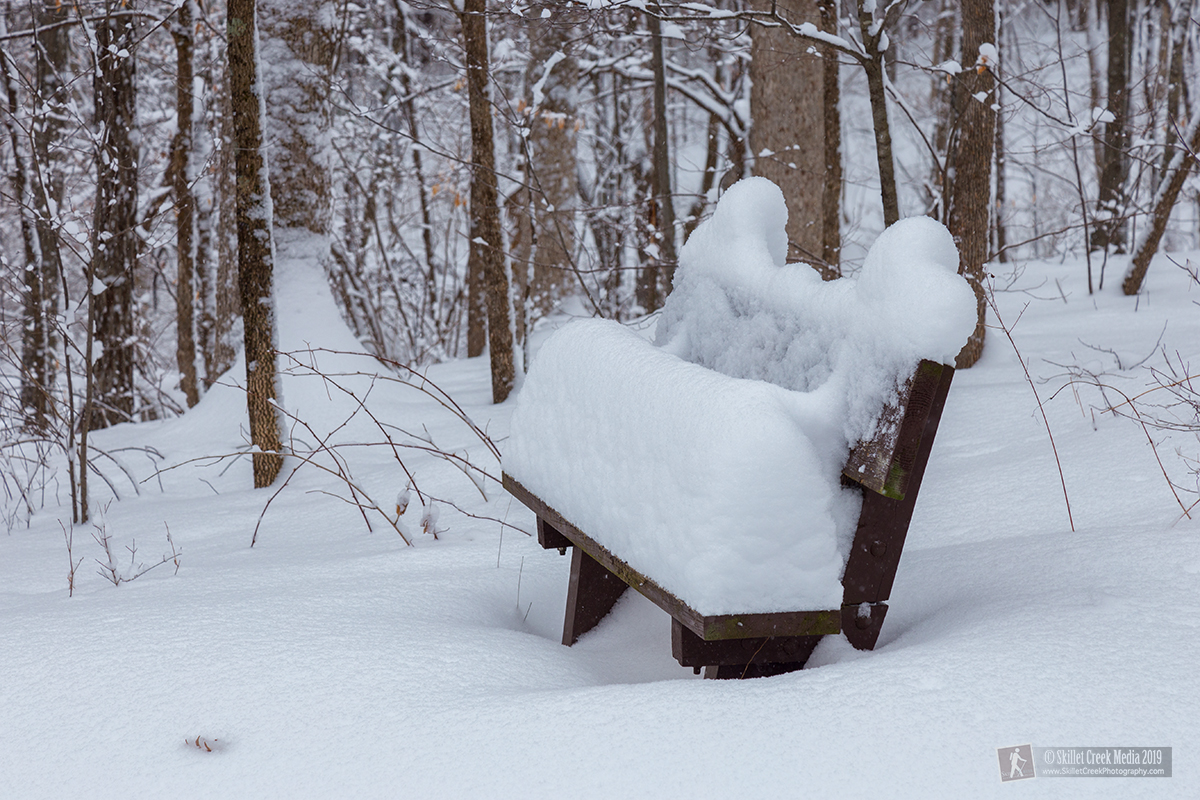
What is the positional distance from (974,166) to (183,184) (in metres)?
6.31

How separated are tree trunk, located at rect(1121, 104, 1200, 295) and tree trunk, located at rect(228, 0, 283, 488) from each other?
4.96 meters

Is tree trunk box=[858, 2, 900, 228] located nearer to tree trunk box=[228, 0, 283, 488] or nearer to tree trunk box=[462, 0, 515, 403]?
tree trunk box=[462, 0, 515, 403]

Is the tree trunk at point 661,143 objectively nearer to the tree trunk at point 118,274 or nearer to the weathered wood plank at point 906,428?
the tree trunk at point 118,274

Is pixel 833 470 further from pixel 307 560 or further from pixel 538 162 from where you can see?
pixel 538 162

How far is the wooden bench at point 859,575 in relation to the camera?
1723 millimetres

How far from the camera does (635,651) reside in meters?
2.62

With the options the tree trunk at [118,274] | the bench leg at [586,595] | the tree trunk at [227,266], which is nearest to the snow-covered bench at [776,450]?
the bench leg at [586,595]

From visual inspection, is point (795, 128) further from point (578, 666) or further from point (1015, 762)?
point (1015, 762)

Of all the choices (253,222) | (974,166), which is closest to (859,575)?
(253,222)

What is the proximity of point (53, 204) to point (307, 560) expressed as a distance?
2.16 meters

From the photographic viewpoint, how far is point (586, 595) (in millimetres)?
2711

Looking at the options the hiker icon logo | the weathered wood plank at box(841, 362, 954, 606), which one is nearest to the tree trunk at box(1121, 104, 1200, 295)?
the weathered wood plank at box(841, 362, 954, 606)

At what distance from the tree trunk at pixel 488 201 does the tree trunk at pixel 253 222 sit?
4.66ft

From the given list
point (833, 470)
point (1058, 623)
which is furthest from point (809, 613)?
point (1058, 623)
